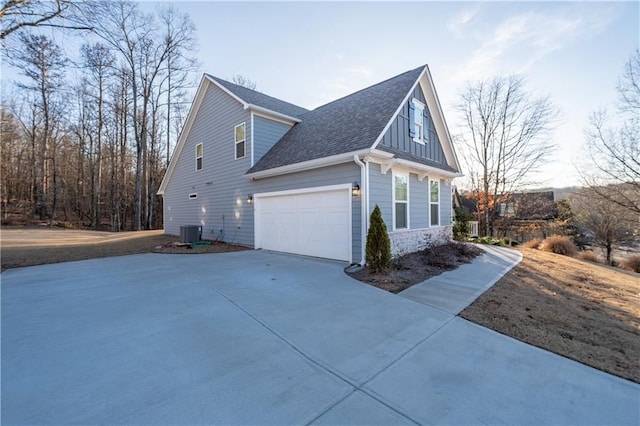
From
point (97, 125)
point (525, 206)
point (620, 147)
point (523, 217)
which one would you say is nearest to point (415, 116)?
point (620, 147)

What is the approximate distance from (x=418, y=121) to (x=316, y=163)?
453cm

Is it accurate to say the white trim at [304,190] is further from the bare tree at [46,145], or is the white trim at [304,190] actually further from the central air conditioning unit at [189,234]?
the bare tree at [46,145]

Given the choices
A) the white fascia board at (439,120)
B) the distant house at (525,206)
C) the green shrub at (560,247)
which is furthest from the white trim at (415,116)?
the distant house at (525,206)

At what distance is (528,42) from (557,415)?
11.1 metres

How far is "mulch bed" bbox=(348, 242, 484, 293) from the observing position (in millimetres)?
5699

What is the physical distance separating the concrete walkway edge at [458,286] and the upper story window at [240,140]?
878 cm

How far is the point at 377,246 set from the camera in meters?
6.29

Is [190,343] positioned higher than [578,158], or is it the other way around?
[578,158]

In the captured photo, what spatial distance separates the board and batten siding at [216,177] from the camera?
36.6ft

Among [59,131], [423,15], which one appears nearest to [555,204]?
[423,15]

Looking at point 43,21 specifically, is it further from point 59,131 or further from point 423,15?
point 59,131

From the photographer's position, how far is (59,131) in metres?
23.5

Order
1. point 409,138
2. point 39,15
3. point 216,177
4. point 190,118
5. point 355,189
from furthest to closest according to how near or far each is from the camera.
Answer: point 190,118, point 216,177, point 409,138, point 355,189, point 39,15

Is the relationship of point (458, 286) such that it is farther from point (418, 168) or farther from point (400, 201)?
point (418, 168)
